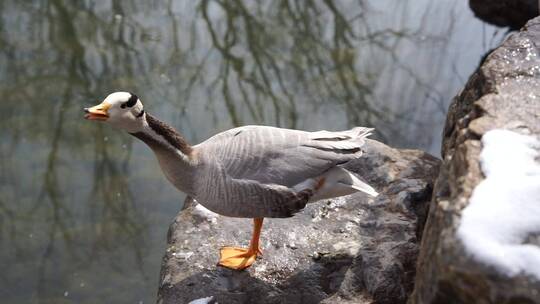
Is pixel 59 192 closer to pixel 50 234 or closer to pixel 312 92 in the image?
pixel 50 234

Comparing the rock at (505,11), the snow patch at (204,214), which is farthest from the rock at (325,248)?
the rock at (505,11)

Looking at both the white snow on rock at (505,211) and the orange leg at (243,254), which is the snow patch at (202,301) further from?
the white snow on rock at (505,211)

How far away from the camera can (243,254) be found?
12.7 ft

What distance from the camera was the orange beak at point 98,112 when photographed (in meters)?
3.11

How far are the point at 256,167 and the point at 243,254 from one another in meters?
0.67

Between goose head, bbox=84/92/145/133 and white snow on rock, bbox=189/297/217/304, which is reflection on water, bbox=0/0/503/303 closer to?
white snow on rock, bbox=189/297/217/304

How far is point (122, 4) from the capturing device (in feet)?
29.3

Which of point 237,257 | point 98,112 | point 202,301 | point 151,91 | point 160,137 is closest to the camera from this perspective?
point 98,112

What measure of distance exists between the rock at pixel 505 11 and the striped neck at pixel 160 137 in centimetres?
700

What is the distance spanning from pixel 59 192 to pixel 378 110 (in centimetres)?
367

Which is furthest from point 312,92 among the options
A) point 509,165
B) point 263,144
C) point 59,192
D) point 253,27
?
point 509,165

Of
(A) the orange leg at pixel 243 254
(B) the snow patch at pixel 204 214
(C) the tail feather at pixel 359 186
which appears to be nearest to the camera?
(C) the tail feather at pixel 359 186

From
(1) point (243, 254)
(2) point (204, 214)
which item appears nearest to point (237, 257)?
(1) point (243, 254)

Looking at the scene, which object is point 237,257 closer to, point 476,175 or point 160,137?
point 160,137
